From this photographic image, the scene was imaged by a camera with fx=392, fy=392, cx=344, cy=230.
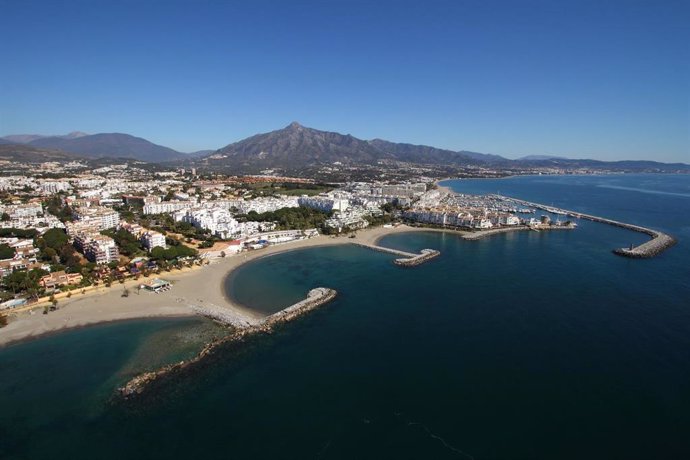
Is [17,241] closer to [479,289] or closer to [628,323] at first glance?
[479,289]

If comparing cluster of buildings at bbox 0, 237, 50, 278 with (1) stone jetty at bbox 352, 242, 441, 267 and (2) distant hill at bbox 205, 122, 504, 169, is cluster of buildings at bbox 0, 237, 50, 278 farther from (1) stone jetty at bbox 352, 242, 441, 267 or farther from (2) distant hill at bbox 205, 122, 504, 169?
(2) distant hill at bbox 205, 122, 504, 169

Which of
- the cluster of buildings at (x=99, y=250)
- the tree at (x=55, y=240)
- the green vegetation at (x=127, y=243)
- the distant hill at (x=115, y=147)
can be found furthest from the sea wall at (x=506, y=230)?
the distant hill at (x=115, y=147)

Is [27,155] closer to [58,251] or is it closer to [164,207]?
[164,207]

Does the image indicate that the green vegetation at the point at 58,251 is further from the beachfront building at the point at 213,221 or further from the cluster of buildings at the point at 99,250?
the beachfront building at the point at 213,221

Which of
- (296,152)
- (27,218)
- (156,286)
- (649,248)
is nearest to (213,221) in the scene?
(156,286)

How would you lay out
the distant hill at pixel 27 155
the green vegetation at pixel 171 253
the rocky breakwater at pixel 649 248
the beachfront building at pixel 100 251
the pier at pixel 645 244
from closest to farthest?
the beachfront building at pixel 100 251
the green vegetation at pixel 171 253
the rocky breakwater at pixel 649 248
the pier at pixel 645 244
the distant hill at pixel 27 155

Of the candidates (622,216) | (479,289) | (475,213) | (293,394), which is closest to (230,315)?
(293,394)
